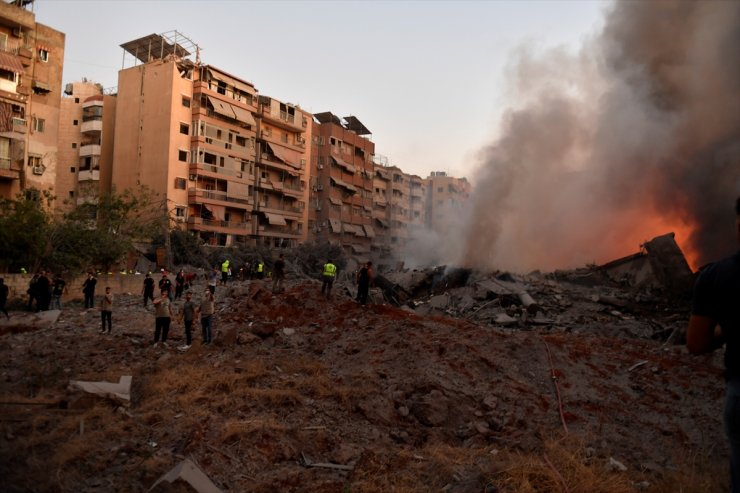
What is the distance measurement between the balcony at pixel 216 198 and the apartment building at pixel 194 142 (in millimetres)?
78

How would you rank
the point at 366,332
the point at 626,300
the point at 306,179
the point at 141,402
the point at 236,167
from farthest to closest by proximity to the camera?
the point at 306,179
the point at 236,167
the point at 626,300
the point at 366,332
the point at 141,402

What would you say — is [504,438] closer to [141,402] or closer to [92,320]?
[141,402]

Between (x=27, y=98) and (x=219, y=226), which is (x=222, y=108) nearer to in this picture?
(x=219, y=226)

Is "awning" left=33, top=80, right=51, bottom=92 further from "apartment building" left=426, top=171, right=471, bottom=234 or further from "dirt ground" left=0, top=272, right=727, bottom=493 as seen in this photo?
"apartment building" left=426, top=171, right=471, bottom=234

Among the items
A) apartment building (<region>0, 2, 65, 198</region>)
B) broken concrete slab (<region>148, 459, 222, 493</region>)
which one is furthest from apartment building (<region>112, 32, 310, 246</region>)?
broken concrete slab (<region>148, 459, 222, 493</region>)

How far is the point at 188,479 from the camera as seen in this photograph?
4434 mm

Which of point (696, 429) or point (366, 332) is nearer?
point (696, 429)

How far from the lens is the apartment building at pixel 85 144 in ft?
127

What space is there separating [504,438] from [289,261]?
31185 millimetres

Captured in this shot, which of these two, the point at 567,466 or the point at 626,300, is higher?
the point at 626,300

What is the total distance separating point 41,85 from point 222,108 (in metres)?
13.8

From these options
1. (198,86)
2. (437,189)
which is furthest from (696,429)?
(437,189)

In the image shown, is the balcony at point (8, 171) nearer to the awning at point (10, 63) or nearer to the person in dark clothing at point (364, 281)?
the awning at point (10, 63)

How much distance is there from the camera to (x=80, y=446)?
554cm
